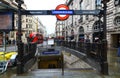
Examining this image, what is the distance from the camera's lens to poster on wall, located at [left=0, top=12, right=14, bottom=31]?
8.30 metres

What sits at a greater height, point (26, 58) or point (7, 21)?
point (7, 21)

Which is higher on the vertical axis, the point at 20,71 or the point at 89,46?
the point at 89,46

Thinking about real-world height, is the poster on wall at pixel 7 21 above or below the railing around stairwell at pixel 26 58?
above

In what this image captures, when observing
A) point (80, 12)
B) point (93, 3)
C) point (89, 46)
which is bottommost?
point (89, 46)

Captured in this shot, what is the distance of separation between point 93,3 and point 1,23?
28446 mm

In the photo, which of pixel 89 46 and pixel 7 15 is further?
pixel 89 46

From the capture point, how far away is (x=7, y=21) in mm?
8320

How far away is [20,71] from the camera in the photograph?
8.20 meters

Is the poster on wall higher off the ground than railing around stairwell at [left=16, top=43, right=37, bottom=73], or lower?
higher

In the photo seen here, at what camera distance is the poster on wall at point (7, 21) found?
8305 mm

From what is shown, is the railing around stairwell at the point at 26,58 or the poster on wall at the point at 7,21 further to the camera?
the railing around stairwell at the point at 26,58

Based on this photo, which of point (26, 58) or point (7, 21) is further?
point (26, 58)

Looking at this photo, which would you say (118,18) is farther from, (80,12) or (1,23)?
(1,23)

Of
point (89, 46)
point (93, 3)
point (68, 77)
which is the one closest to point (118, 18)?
point (93, 3)
